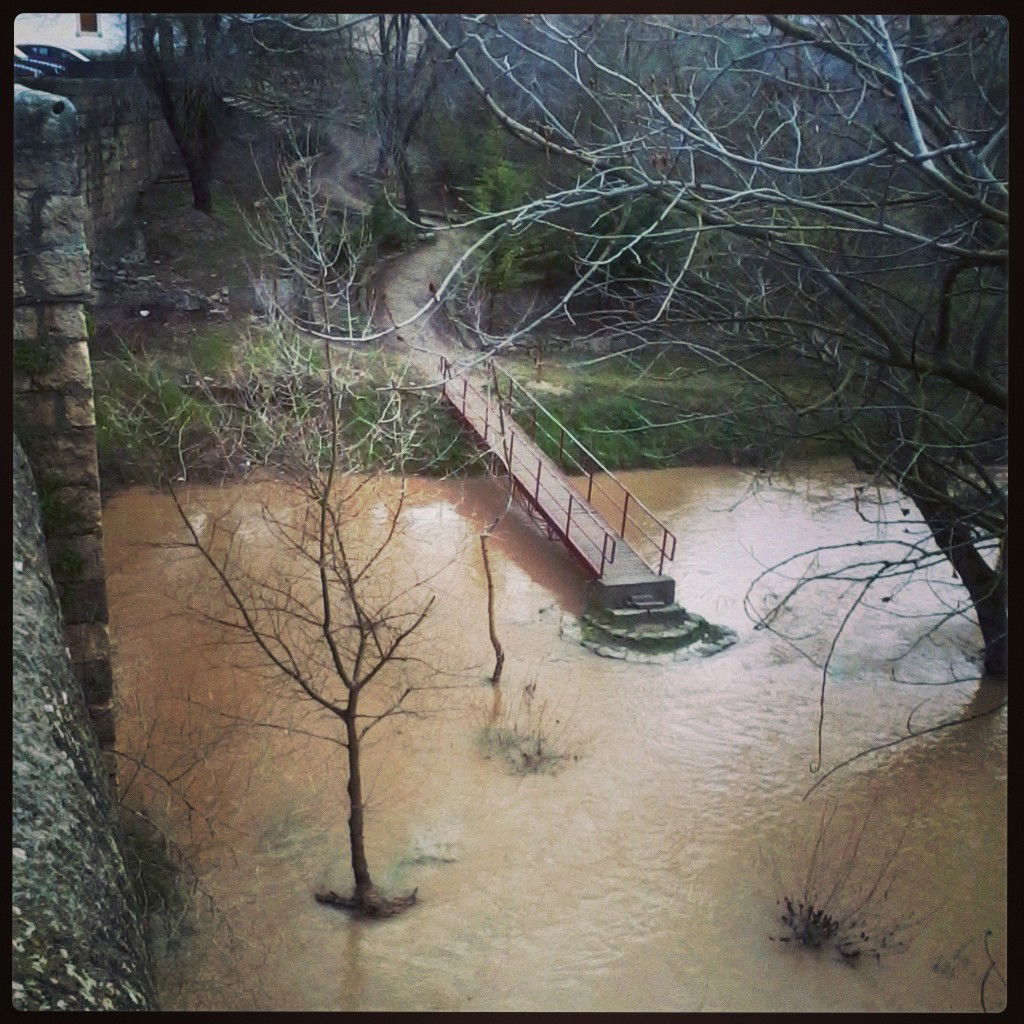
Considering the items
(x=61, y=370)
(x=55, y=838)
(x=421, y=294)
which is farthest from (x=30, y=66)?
(x=55, y=838)

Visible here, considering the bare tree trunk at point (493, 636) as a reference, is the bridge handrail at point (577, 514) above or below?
above

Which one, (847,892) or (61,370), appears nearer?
(61,370)

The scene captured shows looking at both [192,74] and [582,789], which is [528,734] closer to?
[582,789]

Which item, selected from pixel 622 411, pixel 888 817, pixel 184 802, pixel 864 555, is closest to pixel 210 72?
pixel 622 411

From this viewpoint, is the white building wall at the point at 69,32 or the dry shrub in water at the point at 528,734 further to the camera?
the dry shrub in water at the point at 528,734

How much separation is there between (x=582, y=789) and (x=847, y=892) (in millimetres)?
745

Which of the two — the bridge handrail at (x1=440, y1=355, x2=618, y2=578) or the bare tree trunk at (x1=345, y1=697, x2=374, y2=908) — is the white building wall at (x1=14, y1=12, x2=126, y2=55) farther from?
the bare tree trunk at (x1=345, y1=697, x2=374, y2=908)

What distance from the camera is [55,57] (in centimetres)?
Result: 285

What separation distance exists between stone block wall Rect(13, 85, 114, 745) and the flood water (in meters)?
0.57

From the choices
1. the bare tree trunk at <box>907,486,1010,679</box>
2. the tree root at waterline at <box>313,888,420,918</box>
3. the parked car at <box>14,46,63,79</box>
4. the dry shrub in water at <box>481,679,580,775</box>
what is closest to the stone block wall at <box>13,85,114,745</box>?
the parked car at <box>14,46,63,79</box>

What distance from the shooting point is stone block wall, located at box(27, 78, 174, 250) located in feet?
10.3

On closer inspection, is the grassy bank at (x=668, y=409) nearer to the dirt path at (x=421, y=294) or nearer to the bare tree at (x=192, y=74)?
the dirt path at (x=421, y=294)

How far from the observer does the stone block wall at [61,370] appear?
2438 millimetres

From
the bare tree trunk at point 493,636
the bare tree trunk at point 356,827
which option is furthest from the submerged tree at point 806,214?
the bare tree trunk at point 356,827
